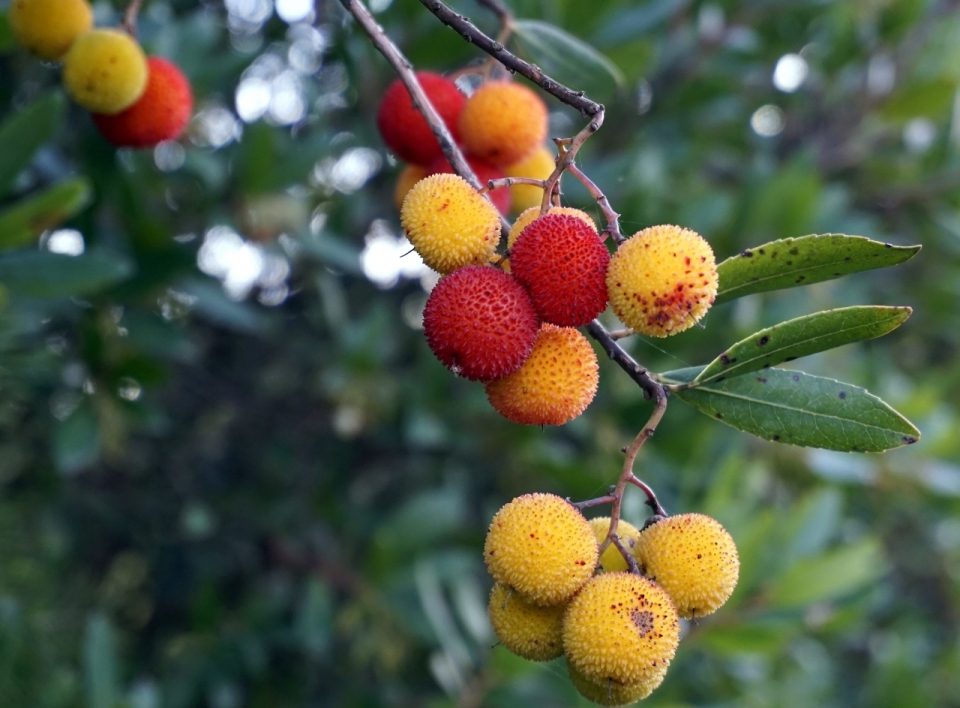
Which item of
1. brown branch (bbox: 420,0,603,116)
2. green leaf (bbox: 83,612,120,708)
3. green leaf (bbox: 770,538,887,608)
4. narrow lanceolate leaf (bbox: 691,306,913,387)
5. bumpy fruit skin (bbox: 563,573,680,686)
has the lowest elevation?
green leaf (bbox: 770,538,887,608)

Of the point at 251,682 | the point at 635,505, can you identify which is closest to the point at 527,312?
the point at 635,505

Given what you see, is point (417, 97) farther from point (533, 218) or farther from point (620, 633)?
point (620, 633)

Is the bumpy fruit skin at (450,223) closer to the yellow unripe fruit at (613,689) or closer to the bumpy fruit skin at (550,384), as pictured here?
the bumpy fruit skin at (550,384)

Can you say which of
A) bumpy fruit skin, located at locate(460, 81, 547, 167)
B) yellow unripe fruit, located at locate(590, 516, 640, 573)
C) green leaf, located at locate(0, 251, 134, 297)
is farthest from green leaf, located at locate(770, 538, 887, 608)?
green leaf, located at locate(0, 251, 134, 297)

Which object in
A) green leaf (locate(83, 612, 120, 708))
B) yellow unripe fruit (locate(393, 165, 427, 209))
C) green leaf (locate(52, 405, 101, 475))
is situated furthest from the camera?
green leaf (locate(52, 405, 101, 475))

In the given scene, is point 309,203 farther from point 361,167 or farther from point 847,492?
point 847,492

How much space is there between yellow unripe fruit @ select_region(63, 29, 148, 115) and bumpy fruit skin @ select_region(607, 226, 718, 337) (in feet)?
2.53

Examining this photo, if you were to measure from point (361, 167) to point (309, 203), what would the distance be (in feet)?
1.04

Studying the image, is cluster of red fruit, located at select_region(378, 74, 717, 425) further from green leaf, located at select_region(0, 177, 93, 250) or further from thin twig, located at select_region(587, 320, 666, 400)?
green leaf, located at select_region(0, 177, 93, 250)

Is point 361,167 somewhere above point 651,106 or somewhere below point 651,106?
below

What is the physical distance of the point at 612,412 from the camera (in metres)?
2.07

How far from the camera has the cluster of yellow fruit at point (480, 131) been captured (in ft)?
3.68

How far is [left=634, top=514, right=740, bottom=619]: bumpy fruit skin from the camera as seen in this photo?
892 millimetres

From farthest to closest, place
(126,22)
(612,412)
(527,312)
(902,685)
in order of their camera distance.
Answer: (902,685), (612,412), (126,22), (527,312)
